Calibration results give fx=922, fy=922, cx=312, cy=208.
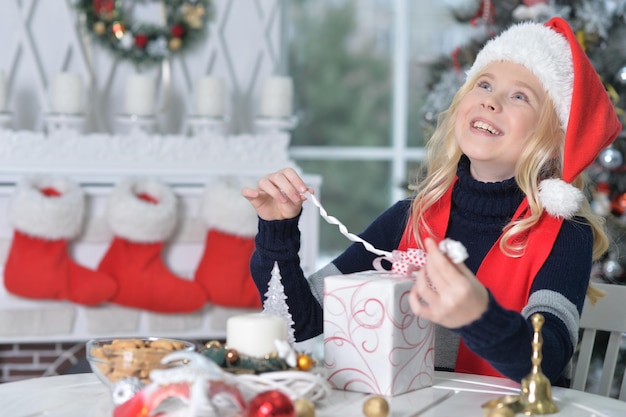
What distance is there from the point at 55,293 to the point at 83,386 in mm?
1525

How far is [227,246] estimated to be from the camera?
273cm

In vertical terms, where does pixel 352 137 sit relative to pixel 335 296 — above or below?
above

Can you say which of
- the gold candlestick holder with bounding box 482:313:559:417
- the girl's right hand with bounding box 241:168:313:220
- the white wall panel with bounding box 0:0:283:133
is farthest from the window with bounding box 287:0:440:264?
the gold candlestick holder with bounding box 482:313:559:417

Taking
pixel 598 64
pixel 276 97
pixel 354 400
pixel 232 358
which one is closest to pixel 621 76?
pixel 598 64

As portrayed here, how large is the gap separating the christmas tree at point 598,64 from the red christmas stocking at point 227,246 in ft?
1.97

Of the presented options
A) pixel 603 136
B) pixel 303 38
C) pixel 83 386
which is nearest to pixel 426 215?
pixel 603 136

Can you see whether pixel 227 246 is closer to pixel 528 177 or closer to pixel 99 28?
pixel 99 28

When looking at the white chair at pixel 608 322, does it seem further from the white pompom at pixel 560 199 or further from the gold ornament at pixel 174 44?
the gold ornament at pixel 174 44

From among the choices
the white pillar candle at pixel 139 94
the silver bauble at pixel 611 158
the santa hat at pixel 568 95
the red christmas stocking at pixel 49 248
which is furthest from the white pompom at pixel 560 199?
the white pillar candle at pixel 139 94

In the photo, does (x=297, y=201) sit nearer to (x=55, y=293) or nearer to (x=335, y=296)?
(x=335, y=296)

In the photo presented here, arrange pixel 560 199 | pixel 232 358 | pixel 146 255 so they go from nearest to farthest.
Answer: pixel 232 358 < pixel 560 199 < pixel 146 255

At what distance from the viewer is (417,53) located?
3.65 meters

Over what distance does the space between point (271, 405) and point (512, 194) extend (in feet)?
2.41

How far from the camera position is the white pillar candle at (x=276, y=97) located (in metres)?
2.91
